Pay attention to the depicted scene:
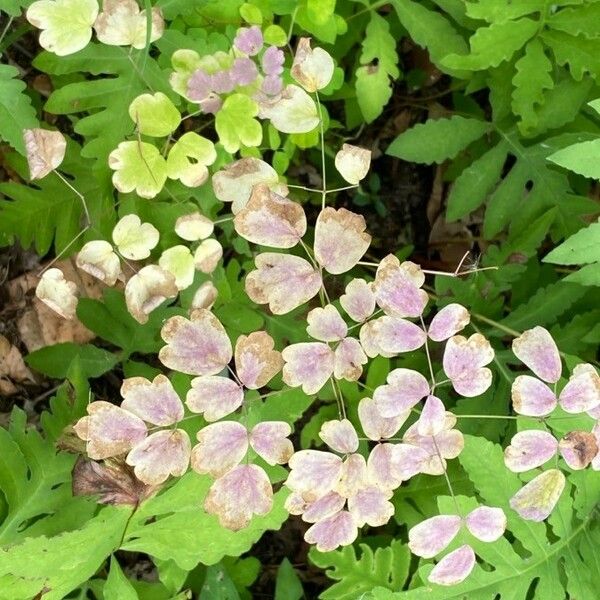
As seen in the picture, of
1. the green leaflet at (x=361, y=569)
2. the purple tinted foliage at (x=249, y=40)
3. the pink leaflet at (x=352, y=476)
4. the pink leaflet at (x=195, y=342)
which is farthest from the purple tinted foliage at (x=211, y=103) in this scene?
the green leaflet at (x=361, y=569)

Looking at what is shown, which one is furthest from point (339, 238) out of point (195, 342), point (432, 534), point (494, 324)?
point (494, 324)

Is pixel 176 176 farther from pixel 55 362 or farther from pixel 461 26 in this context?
pixel 461 26

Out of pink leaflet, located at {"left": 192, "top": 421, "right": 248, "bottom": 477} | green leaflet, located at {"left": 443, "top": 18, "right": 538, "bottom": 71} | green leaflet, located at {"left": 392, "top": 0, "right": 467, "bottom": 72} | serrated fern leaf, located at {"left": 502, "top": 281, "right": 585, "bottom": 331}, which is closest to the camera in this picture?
pink leaflet, located at {"left": 192, "top": 421, "right": 248, "bottom": 477}

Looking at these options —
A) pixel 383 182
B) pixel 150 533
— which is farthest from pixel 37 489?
pixel 383 182

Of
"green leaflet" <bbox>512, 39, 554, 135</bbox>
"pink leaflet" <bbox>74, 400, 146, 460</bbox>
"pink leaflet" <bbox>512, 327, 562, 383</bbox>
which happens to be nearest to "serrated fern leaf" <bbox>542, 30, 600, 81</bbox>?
"green leaflet" <bbox>512, 39, 554, 135</bbox>

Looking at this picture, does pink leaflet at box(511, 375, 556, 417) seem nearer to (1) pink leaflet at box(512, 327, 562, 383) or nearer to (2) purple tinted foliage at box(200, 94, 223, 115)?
(1) pink leaflet at box(512, 327, 562, 383)

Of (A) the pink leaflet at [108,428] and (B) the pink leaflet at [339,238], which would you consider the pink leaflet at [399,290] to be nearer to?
(B) the pink leaflet at [339,238]

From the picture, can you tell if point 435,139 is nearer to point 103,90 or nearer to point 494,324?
point 494,324
